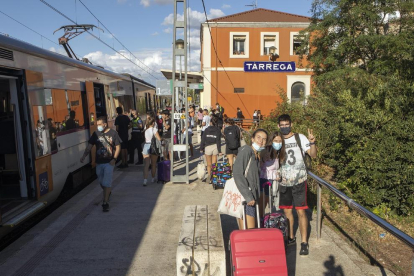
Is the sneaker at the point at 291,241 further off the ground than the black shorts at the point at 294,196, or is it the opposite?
the black shorts at the point at 294,196

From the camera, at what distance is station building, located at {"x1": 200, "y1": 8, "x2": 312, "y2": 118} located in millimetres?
27906

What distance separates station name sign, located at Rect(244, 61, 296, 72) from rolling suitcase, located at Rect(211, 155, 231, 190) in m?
20.0

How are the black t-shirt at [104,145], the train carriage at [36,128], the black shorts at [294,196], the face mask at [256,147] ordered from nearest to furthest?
the face mask at [256,147], the black shorts at [294,196], the train carriage at [36,128], the black t-shirt at [104,145]

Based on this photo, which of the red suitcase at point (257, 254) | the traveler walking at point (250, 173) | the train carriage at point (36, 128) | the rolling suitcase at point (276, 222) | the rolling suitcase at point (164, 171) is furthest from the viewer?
the rolling suitcase at point (164, 171)

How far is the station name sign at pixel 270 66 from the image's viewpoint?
91.2ft

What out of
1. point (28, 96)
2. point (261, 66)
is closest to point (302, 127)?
point (28, 96)

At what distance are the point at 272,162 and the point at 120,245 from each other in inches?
94.9

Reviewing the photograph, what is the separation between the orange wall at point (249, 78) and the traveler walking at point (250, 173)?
77.9 ft

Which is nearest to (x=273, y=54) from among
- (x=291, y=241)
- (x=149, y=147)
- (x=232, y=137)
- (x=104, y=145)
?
(x=232, y=137)

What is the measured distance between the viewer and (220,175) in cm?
877

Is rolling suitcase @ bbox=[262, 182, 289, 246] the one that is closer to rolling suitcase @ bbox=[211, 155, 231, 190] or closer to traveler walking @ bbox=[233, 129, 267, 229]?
traveler walking @ bbox=[233, 129, 267, 229]

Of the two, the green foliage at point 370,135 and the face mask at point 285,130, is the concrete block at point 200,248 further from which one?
the green foliage at point 370,135

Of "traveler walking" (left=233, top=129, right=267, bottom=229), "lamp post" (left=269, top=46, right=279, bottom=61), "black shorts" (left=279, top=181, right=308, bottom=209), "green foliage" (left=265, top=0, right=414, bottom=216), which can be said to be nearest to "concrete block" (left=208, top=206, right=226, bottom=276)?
"traveler walking" (left=233, top=129, right=267, bottom=229)

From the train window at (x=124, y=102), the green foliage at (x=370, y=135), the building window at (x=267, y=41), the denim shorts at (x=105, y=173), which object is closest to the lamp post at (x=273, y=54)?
the building window at (x=267, y=41)
